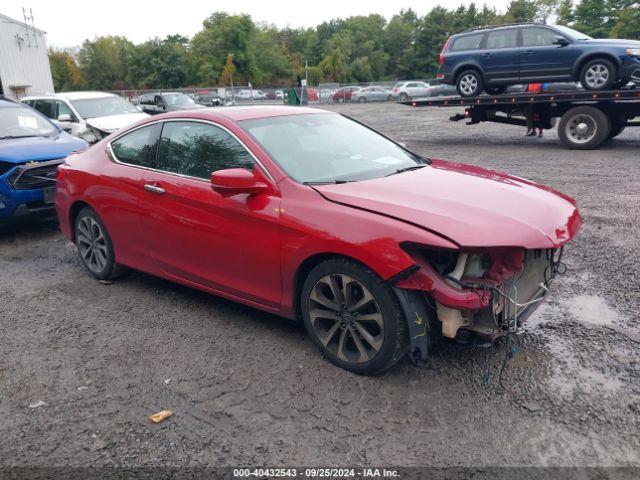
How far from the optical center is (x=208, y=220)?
13.0ft

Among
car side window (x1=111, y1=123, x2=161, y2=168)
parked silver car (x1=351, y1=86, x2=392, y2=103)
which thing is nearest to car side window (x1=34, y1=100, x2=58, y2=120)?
car side window (x1=111, y1=123, x2=161, y2=168)

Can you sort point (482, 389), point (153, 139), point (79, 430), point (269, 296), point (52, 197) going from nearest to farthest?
point (79, 430) < point (482, 389) < point (269, 296) < point (153, 139) < point (52, 197)

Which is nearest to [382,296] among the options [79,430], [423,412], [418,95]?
[423,412]

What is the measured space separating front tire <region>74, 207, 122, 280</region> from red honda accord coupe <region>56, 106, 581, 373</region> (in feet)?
0.14

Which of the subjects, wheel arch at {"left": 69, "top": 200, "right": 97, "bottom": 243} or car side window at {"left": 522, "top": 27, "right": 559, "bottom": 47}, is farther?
car side window at {"left": 522, "top": 27, "right": 559, "bottom": 47}

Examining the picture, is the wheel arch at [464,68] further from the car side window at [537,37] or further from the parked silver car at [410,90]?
the parked silver car at [410,90]

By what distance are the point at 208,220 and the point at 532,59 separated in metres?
11.7

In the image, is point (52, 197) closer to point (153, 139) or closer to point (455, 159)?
point (153, 139)

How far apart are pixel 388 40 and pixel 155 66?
40548mm

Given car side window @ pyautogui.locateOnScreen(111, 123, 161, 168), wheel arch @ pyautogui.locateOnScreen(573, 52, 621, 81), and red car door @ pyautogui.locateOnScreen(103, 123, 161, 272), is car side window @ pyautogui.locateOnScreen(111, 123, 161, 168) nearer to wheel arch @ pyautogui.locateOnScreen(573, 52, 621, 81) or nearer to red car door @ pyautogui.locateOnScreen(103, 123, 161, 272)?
red car door @ pyautogui.locateOnScreen(103, 123, 161, 272)

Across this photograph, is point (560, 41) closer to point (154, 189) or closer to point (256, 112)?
point (256, 112)

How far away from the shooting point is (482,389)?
10.6 ft

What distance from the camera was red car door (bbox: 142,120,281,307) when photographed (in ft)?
12.1

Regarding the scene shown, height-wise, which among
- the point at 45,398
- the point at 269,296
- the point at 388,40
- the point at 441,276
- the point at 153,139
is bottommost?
the point at 45,398
